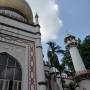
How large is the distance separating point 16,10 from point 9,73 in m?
6.39

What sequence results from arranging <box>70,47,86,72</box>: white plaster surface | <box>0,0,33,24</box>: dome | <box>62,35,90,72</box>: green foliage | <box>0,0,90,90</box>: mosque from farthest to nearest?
<box>62,35,90,72</box>: green foliage < <box>70,47,86,72</box>: white plaster surface < <box>0,0,33,24</box>: dome < <box>0,0,90,90</box>: mosque

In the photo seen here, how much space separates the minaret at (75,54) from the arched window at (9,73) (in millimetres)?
7566

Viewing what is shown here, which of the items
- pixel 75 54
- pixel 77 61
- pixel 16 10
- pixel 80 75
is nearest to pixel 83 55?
pixel 75 54

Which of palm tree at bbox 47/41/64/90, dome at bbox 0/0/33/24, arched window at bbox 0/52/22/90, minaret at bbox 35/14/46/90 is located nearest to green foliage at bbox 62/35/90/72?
palm tree at bbox 47/41/64/90

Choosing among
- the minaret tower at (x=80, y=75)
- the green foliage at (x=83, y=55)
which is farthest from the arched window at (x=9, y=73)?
the green foliage at (x=83, y=55)

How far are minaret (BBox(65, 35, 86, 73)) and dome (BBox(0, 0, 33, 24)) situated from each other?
235 inches

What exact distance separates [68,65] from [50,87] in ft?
25.8

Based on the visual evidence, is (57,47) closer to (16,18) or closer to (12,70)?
(16,18)

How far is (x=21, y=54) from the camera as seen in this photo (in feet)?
42.7

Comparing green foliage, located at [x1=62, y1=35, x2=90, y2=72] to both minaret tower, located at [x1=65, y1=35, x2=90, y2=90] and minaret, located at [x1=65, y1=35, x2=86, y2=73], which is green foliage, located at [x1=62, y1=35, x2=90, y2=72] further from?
minaret tower, located at [x1=65, y1=35, x2=90, y2=90]

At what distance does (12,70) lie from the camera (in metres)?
12.1

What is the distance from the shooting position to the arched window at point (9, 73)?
36.9 ft

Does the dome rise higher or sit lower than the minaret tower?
higher

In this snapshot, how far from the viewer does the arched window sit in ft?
36.9
